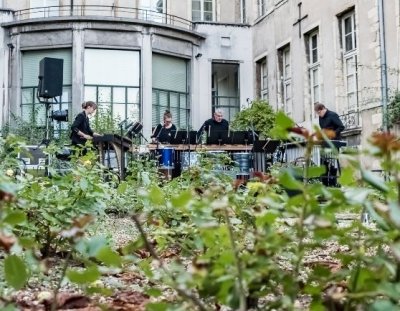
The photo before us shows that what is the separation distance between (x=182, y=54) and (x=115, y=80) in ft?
8.19

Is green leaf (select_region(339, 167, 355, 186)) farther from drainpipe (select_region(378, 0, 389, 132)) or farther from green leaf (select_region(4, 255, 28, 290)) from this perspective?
drainpipe (select_region(378, 0, 389, 132))

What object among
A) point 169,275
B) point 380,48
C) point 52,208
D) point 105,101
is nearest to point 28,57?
point 105,101

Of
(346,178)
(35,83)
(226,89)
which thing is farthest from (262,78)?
(346,178)

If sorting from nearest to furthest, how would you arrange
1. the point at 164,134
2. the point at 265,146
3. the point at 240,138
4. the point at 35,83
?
the point at 265,146 < the point at 240,138 < the point at 164,134 < the point at 35,83

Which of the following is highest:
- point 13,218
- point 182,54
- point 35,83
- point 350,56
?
point 182,54

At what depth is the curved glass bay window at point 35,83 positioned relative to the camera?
1956 cm

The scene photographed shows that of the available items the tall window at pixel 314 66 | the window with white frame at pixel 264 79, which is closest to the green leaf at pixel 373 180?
the tall window at pixel 314 66

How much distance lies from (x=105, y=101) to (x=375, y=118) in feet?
29.5

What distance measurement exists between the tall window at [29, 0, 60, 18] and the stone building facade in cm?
3

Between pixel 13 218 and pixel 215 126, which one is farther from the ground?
pixel 215 126

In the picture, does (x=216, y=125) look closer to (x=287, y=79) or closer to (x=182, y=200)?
(x=287, y=79)

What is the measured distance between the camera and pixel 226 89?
22594 millimetres

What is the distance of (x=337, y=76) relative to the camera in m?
15.8

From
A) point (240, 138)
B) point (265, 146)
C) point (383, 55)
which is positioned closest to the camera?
point (265, 146)
